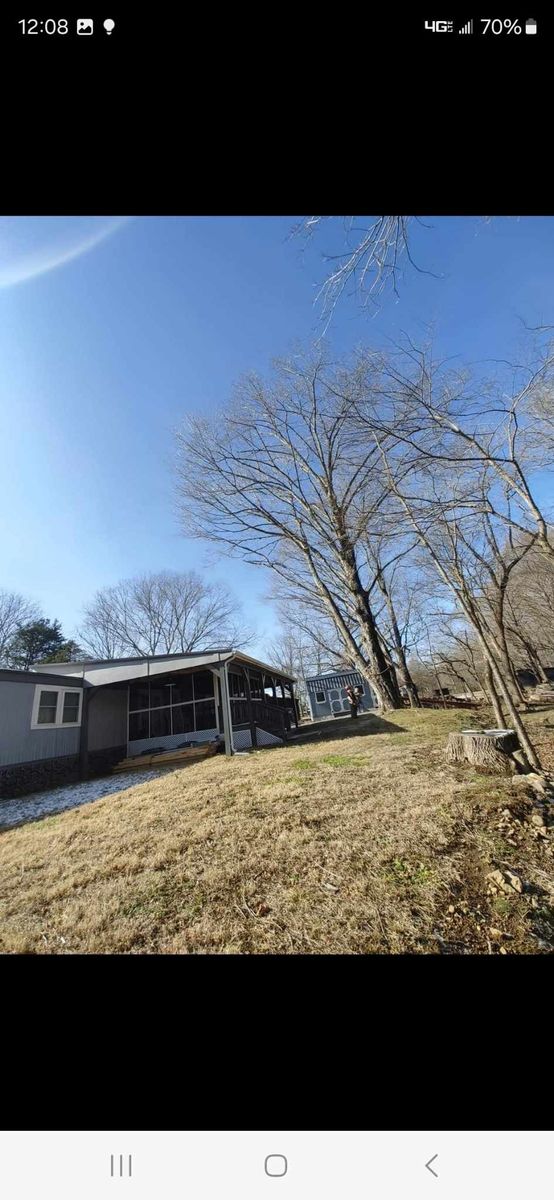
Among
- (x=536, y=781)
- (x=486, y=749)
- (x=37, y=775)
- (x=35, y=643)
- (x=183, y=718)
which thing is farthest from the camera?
(x=183, y=718)

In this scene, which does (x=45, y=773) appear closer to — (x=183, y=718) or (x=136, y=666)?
(x=136, y=666)

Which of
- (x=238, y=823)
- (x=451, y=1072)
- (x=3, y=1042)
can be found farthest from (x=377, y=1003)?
(x=238, y=823)

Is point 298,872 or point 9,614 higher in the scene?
point 9,614

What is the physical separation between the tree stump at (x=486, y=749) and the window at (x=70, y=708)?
308 inches

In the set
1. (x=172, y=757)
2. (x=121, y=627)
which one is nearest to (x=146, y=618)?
(x=121, y=627)

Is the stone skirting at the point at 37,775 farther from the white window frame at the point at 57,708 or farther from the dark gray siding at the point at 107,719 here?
the dark gray siding at the point at 107,719

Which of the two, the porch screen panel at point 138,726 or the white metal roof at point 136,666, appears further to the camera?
the porch screen panel at point 138,726

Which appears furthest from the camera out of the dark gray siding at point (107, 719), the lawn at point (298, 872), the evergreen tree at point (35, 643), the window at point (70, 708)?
the dark gray siding at point (107, 719)

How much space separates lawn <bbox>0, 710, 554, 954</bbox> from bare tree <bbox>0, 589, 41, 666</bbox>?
2.35 metres

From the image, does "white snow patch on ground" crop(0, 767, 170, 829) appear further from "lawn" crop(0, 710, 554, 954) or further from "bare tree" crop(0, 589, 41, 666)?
"bare tree" crop(0, 589, 41, 666)

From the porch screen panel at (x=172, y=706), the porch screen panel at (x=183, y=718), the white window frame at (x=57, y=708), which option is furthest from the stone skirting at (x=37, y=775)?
the porch screen panel at (x=183, y=718)

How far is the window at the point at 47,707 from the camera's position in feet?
25.1

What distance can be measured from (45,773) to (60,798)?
1620 millimetres
